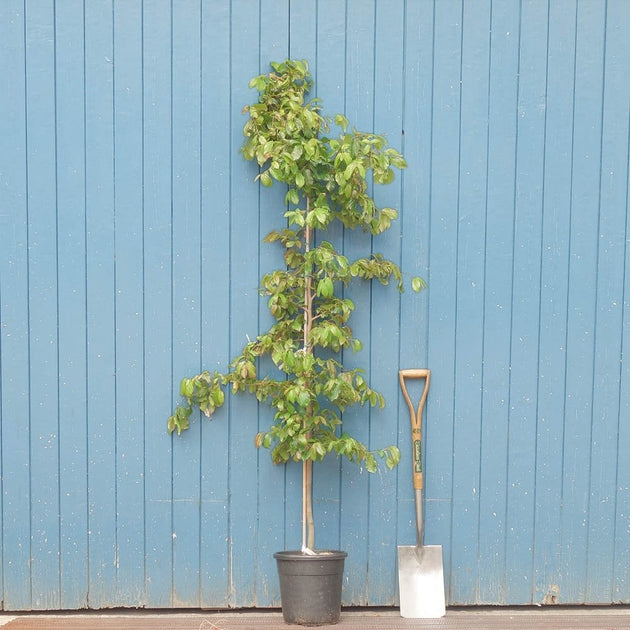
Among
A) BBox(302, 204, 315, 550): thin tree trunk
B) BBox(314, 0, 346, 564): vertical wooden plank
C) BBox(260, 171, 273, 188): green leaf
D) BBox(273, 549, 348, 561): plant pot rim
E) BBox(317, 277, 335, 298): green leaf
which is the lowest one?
BBox(273, 549, 348, 561): plant pot rim

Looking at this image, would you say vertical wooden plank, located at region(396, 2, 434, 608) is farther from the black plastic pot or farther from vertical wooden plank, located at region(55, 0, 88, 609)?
vertical wooden plank, located at region(55, 0, 88, 609)

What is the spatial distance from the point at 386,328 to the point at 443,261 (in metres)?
0.36

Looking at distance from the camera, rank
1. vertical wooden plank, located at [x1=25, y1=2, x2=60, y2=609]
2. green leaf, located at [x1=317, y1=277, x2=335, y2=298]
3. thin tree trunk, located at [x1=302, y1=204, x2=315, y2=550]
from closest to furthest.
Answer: green leaf, located at [x1=317, y1=277, x2=335, y2=298]
thin tree trunk, located at [x1=302, y1=204, x2=315, y2=550]
vertical wooden plank, located at [x1=25, y1=2, x2=60, y2=609]

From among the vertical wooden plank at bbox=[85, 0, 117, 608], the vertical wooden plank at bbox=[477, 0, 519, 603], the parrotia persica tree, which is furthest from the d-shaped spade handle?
the vertical wooden plank at bbox=[85, 0, 117, 608]

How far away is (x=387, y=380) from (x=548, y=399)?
0.67 metres

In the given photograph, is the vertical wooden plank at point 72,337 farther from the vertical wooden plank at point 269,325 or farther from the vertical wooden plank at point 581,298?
the vertical wooden plank at point 581,298

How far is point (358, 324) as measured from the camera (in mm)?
4051

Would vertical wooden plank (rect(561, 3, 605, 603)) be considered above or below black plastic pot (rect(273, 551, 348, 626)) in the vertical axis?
above

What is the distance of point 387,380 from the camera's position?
4055mm

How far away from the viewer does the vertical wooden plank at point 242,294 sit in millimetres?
3996

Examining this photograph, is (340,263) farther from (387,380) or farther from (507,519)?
(507,519)

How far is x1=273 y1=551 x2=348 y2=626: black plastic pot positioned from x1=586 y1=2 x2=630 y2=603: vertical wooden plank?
1102mm

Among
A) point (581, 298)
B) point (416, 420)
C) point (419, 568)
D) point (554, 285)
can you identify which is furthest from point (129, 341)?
point (581, 298)

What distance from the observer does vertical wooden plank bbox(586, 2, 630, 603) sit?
4066 millimetres
